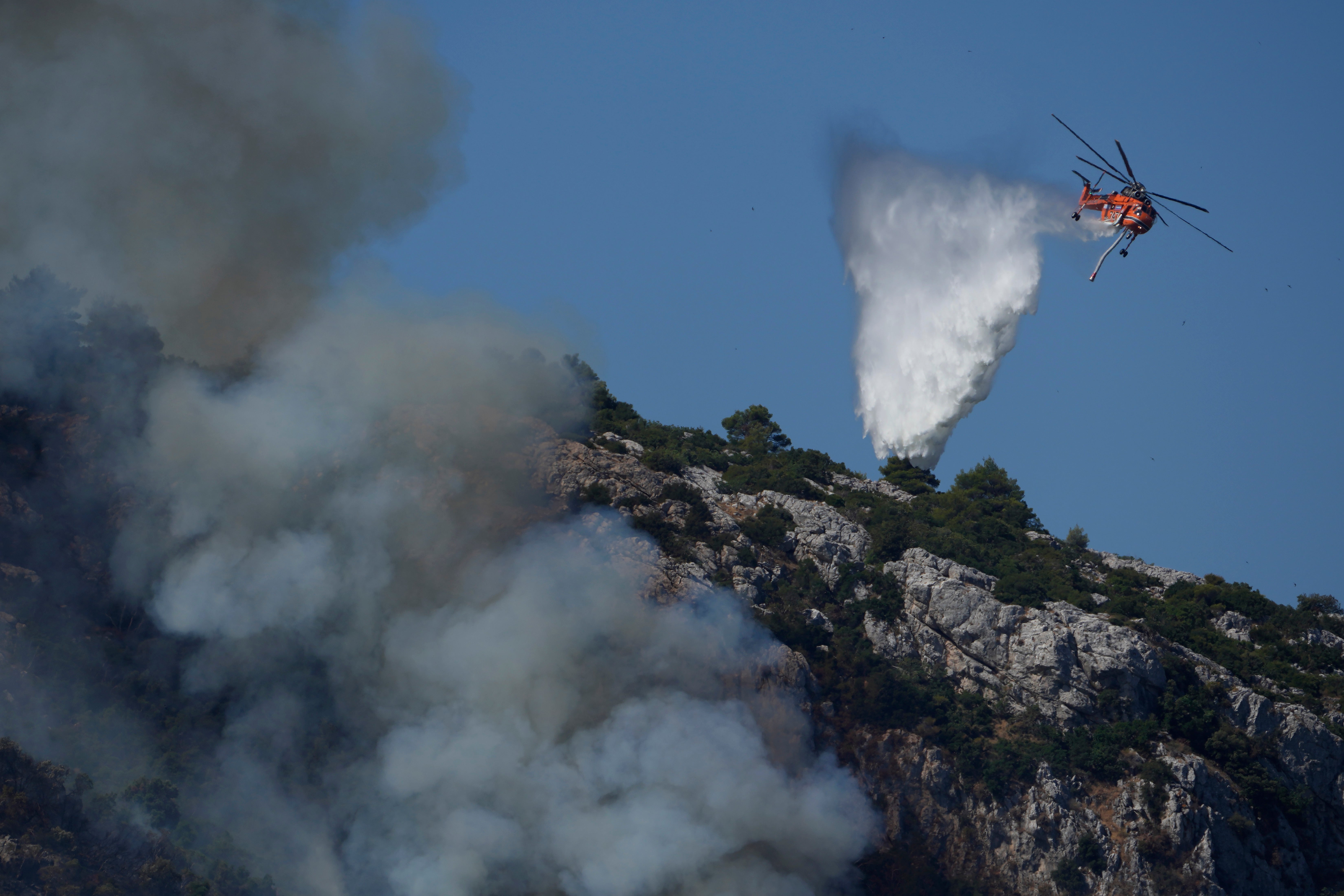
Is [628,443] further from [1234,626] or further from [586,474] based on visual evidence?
[1234,626]

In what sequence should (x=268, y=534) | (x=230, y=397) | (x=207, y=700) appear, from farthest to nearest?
(x=230, y=397)
(x=268, y=534)
(x=207, y=700)

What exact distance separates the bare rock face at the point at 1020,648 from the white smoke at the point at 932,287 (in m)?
22.1

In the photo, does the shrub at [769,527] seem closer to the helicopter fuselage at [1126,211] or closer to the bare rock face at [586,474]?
the bare rock face at [586,474]

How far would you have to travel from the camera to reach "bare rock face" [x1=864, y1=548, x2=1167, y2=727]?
5169 centimetres

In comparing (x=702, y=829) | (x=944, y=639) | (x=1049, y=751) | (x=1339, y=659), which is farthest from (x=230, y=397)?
(x=1339, y=659)

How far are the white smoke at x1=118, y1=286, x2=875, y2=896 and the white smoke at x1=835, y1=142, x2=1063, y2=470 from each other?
1164 inches

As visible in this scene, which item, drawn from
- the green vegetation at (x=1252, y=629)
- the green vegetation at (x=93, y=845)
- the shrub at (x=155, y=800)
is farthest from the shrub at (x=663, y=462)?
the green vegetation at (x=93, y=845)

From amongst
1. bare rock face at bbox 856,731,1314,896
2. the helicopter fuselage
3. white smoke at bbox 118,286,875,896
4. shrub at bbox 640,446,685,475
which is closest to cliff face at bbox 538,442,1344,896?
bare rock face at bbox 856,731,1314,896

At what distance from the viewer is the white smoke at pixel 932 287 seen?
7175 centimetres

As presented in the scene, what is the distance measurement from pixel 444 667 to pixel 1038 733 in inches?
1056

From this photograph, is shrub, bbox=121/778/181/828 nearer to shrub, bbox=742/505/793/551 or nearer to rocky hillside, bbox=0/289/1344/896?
rocky hillside, bbox=0/289/1344/896

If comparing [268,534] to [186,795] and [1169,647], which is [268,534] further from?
[1169,647]

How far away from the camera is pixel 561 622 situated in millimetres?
50906

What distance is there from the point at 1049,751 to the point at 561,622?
22.3 m
